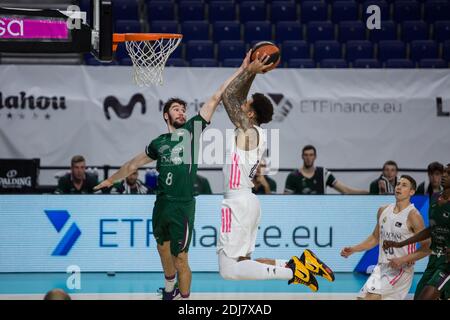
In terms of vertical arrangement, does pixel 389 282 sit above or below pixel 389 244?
below

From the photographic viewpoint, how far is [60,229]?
10883mm

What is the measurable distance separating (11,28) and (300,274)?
337 centimetres

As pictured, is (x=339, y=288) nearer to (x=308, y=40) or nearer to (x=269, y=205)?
(x=269, y=205)

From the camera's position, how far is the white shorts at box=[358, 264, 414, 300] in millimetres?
8016

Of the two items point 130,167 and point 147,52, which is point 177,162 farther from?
point 147,52

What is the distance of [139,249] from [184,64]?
12.8 feet

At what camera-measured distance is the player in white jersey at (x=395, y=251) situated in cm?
799

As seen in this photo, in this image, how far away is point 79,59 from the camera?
14.0 meters

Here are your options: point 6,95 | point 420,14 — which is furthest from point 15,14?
point 420,14

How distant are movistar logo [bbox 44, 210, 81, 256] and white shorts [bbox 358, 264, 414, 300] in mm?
4233

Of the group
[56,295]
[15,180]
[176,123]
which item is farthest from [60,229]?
[56,295]

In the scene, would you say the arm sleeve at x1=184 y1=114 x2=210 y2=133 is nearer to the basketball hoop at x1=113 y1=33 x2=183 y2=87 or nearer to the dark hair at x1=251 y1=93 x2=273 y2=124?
the basketball hoop at x1=113 y1=33 x2=183 y2=87
